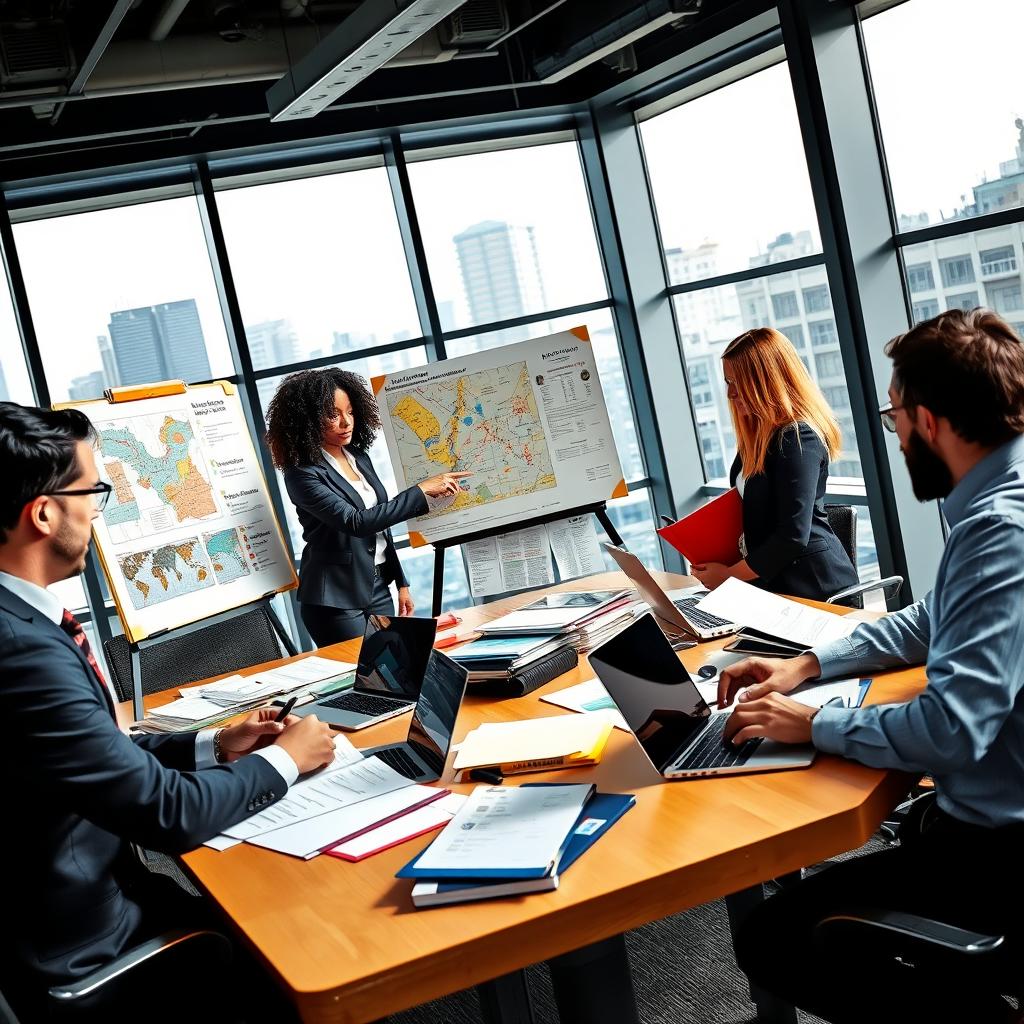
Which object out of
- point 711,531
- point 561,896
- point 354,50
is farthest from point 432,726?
point 354,50

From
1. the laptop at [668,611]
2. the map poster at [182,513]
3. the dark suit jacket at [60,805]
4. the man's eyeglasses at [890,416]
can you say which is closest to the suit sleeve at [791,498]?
the laptop at [668,611]

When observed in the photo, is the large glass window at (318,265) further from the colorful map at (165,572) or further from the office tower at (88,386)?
the colorful map at (165,572)

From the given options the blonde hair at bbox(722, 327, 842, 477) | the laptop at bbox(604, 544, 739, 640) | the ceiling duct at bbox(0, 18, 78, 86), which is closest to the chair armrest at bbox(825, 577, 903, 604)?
the blonde hair at bbox(722, 327, 842, 477)

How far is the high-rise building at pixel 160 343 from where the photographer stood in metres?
5.43

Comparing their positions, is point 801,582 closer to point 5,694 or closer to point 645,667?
point 645,667

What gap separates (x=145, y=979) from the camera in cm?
176

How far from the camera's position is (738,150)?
5484 millimetres

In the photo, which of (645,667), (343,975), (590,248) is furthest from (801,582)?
(590,248)

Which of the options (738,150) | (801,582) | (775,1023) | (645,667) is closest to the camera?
(645,667)

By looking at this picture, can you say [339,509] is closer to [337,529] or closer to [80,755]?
[337,529]

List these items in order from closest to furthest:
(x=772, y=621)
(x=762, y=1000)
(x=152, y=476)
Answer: (x=762, y=1000), (x=772, y=621), (x=152, y=476)

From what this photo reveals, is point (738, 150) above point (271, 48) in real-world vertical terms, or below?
below

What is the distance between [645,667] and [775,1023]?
0.91 m

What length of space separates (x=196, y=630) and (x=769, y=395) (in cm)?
220
